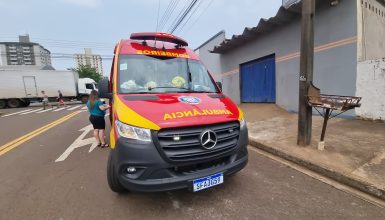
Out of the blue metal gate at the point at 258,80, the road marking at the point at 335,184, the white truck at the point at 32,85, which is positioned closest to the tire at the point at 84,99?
the white truck at the point at 32,85

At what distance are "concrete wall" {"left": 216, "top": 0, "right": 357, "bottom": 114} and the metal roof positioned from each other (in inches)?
8.3

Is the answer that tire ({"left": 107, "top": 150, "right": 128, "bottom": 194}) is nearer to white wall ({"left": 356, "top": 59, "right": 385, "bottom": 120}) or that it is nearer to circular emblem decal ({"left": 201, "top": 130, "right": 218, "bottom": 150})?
circular emblem decal ({"left": 201, "top": 130, "right": 218, "bottom": 150})

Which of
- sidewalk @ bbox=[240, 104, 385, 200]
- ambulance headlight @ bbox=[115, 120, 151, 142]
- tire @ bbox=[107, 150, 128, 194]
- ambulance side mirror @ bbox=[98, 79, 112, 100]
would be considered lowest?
sidewalk @ bbox=[240, 104, 385, 200]

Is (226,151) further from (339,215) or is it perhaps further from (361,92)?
(361,92)

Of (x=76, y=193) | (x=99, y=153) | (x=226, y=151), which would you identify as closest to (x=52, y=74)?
(x=99, y=153)

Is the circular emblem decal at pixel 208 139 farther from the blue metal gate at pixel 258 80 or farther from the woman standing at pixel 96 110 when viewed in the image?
the blue metal gate at pixel 258 80

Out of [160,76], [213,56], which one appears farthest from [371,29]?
[213,56]

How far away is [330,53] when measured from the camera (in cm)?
777

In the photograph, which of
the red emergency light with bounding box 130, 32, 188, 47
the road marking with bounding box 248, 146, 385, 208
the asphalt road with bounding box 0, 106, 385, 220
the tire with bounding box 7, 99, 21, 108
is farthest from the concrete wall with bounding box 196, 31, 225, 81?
the tire with bounding box 7, 99, 21, 108

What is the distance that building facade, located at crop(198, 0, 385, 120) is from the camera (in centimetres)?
696

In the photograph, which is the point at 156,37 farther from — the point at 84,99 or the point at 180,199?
the point at 84,99

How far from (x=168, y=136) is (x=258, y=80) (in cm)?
996

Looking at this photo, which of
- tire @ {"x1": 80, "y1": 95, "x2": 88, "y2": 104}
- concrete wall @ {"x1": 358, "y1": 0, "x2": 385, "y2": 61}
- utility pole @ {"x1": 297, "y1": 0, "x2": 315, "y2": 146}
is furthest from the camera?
tire @ {"x1": 80, "y1": 95, "x2": 88, "y2": 104}

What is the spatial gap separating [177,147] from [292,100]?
823 centimetres
